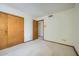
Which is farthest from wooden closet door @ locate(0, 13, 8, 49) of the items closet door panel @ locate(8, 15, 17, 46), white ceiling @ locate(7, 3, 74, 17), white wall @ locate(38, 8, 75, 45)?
white wall @ locate(38, 8, 75, 45)

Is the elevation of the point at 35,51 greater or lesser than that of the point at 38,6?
lesser

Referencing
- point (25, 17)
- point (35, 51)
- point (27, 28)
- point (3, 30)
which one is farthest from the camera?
point (27, 28)

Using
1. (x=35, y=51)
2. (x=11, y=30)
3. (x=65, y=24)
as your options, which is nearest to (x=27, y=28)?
(x=11, y=30)

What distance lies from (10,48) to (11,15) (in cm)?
102

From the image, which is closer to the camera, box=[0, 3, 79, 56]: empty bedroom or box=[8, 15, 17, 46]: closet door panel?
box=[0, 3, 79, 56]: empty bedroom

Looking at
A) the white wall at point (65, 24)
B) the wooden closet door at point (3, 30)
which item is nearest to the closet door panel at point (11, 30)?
the wooden closet door at point (3, 30)

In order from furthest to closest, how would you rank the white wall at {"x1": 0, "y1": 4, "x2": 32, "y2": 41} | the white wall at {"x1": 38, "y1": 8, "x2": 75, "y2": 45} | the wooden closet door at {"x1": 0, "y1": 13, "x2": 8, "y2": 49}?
the white wall at {"x1": 38, "y1": 8, "x2": 75, "y2": 45} < the white wall at {"x1": 0, "y1": 4, "x2": 32, "y2": 41} < the wooden closet door at {"x1": 0, "y1": 13, "x2": 8, "y2": 49}

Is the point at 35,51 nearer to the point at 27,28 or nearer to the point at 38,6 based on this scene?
the point at 27,28

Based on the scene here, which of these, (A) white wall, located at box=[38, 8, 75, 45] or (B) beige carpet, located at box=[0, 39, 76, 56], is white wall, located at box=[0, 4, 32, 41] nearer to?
(B) beige carpet, located at box=[0, 39, 76, 56]

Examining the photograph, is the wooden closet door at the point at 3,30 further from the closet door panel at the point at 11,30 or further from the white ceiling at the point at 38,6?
the white ceiling at the point at 38,6

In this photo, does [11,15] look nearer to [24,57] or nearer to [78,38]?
[24,57]

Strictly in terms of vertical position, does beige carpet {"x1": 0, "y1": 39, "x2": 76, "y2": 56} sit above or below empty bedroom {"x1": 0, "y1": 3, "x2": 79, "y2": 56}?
below

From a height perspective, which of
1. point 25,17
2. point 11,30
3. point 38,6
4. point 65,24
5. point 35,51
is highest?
point 38,6

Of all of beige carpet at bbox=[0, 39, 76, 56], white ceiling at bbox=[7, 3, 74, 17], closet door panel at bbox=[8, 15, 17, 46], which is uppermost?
white ceiling at bbox=[7, 3, 74, 17]
